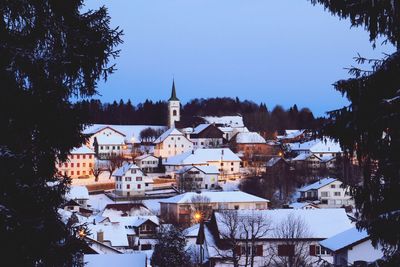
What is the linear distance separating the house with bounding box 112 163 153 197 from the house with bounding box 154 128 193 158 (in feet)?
98.1

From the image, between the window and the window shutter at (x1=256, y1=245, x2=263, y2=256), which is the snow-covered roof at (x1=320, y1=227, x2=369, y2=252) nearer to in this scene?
the window

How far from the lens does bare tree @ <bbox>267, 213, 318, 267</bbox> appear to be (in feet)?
116

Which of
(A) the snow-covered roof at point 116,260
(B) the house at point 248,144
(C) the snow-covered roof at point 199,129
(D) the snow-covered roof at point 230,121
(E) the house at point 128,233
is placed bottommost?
(E) the house at point 128,233

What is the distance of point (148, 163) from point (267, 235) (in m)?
60.8

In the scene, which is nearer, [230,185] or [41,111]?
[41,111]

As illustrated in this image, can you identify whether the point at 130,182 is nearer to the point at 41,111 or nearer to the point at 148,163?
the point at 148,163

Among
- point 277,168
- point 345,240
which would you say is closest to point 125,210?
point 277,168

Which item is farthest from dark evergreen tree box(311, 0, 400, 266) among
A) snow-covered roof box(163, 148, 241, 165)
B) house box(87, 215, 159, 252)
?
snow-covered roof box(163, 148, 241, 165)

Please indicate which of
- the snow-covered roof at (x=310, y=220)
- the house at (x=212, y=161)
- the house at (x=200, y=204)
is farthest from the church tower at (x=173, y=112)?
the snow-covered roof at (x=310, y=220)

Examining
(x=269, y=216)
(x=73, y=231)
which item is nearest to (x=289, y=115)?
(x=269, y=216)

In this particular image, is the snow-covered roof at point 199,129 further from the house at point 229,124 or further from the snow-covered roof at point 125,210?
the snow-covered roof at point 125,210

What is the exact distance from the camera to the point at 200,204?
59438 millimetres

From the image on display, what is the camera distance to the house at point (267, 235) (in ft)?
115

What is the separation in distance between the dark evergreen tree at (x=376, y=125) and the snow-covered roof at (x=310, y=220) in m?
30.5
